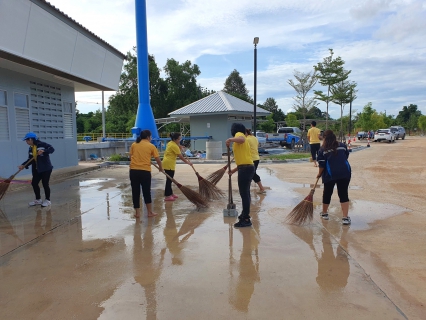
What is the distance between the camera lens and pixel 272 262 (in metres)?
4.00

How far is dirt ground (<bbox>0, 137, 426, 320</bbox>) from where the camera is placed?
3.02m

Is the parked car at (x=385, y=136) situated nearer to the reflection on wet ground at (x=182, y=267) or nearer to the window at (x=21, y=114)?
the reflection on wet ground at (x=182, y=267)

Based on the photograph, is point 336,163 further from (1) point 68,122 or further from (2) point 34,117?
(1) point 68,122

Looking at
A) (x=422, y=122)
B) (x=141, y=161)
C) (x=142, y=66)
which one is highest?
(x=142, y=66)

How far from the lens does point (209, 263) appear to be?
13.1ft

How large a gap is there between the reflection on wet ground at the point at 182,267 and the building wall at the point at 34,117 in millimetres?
5031

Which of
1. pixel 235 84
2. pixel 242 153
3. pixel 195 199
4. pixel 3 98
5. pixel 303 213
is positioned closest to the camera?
pixel 242 153

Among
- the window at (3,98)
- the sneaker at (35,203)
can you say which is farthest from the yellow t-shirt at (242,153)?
the window at (3,98)

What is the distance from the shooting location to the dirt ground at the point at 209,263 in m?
3.02

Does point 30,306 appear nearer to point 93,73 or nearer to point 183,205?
point 183,205

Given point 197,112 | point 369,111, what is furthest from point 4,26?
point 369,111

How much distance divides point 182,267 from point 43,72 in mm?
10484


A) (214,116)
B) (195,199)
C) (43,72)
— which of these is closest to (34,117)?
(43,72)

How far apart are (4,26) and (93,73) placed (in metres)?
5.22
